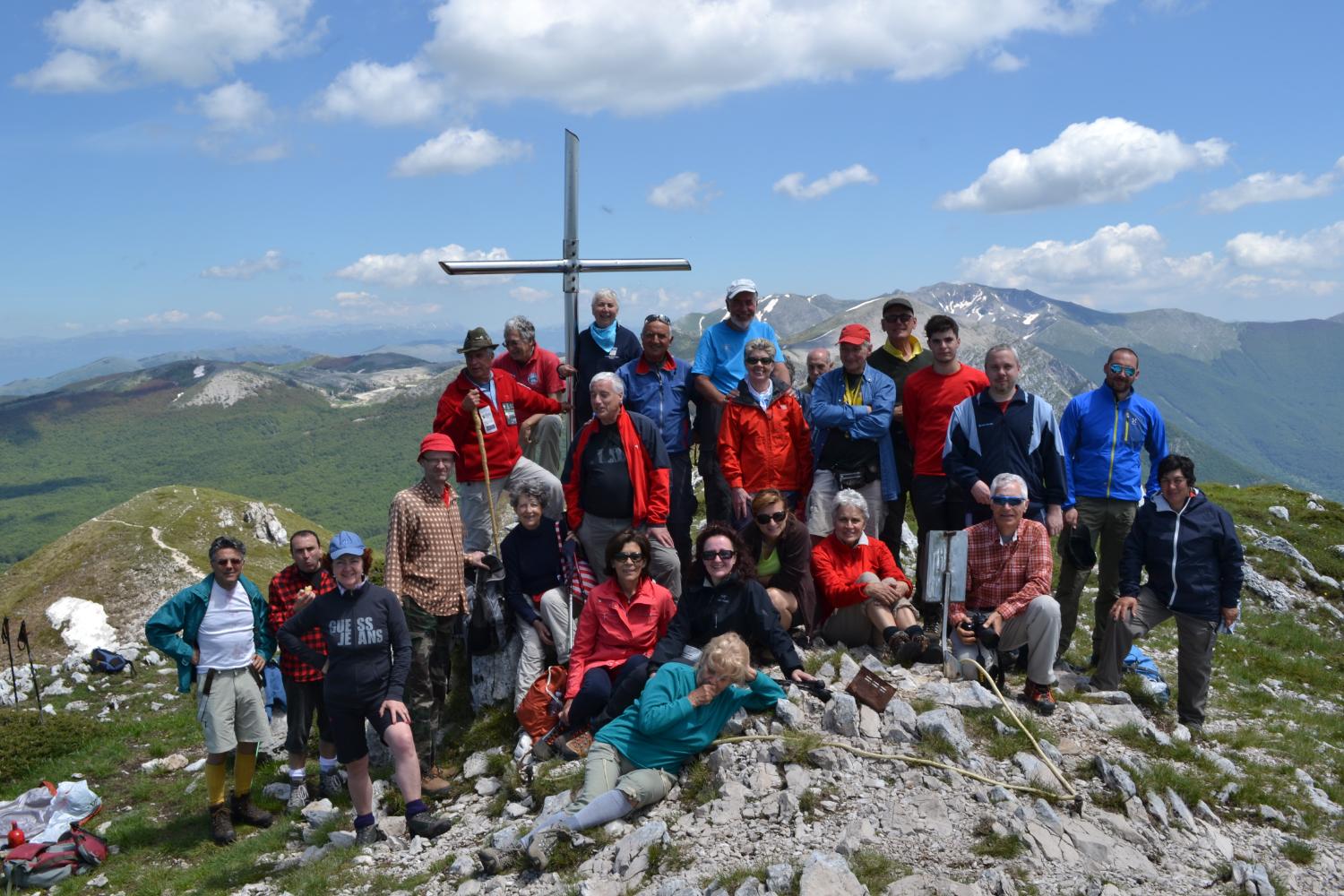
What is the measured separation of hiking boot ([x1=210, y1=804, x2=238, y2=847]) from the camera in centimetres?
998

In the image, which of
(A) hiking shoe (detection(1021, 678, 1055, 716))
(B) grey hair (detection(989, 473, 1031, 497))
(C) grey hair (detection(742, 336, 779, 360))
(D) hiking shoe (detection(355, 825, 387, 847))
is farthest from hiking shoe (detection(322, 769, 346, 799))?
(B) grey hair (detection(989, 473, 1031, 497))

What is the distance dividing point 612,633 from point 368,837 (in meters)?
3.11

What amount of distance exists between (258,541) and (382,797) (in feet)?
120

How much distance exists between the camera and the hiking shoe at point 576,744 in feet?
29.8

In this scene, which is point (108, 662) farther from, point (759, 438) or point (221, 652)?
point (759, 438)

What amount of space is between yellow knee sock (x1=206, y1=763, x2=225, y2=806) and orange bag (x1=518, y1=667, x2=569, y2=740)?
11.6ft

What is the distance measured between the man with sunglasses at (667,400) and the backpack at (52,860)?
8.08 metres

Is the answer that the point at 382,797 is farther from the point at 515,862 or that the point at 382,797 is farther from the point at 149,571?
the point at 149,571

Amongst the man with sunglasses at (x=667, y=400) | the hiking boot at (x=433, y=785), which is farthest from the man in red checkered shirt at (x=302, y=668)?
the man with sunglasses at (x=667, y=400)

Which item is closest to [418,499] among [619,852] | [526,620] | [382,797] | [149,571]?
[526,620]

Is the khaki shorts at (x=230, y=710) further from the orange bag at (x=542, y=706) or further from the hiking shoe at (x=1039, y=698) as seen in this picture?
the hiking shoe at (x=1039, y=698)

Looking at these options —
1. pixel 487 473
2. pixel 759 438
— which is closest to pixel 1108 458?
→ pixel 759 438

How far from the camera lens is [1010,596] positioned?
934cm

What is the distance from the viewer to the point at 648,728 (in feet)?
26.2
